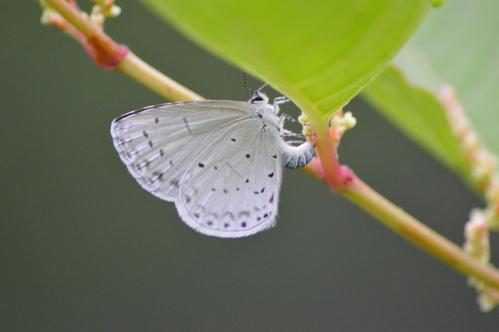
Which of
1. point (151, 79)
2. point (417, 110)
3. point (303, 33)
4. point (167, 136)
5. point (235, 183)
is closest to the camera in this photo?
point (303, 33)

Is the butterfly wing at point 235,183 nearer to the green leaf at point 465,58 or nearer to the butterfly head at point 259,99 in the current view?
the butterfly head at point 259,99

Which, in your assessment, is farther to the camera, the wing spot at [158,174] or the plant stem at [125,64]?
the wing spot at [158,174]

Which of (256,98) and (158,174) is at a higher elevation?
(256,98)

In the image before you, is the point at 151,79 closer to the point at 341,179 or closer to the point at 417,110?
the point at 341,179

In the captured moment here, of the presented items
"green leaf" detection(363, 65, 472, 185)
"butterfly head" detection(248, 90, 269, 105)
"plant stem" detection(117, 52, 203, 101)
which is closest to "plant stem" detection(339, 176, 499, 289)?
"green leaf" detection(363, 65, 472, 185)

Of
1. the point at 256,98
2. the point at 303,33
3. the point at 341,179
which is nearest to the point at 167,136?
the point at 256,98

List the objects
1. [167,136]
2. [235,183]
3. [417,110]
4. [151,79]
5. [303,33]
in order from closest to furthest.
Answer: [303,33] < [151,79] < [417,110] < [167,136] < [235,183]

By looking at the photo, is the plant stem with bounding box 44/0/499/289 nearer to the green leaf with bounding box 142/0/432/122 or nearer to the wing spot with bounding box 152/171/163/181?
the green leaf with bounding box 142/0/432/122

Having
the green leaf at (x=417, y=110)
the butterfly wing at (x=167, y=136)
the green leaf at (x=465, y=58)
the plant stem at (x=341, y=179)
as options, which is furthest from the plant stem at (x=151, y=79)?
the green leaf at (x=465, y=58)

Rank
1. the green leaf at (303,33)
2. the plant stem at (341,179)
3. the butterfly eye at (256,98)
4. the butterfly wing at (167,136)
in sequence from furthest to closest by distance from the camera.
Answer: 1. the butterfly eye at (256,98)
2. the butterfly wing at (167,136)
3. the plant stem at (341,179)
4. the green leaf at (303,33)
